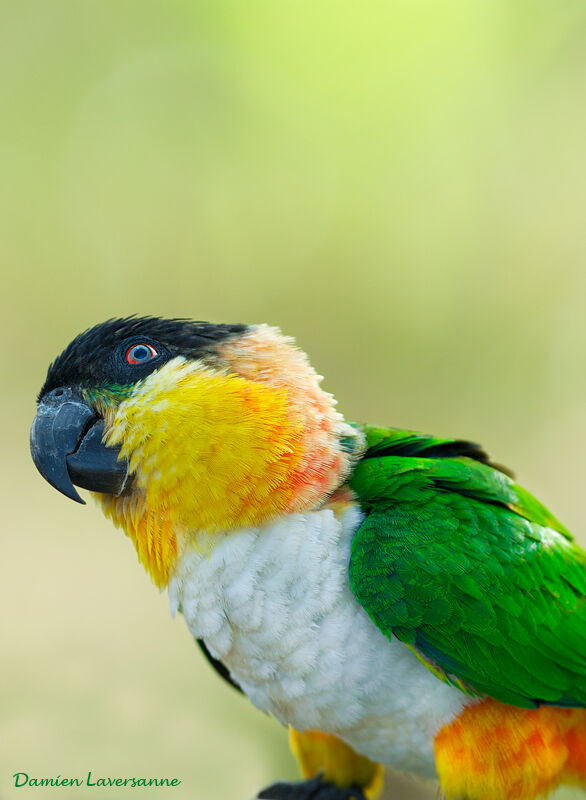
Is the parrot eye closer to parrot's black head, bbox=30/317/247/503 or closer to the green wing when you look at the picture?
parrot's black head, bbox=30/317/247/503

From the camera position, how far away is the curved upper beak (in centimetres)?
222

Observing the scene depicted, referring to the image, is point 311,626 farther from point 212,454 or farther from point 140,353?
point 140,353

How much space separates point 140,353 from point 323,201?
15.2 ft

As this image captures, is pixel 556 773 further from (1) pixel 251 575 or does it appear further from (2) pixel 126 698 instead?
(2) pixel 126 698

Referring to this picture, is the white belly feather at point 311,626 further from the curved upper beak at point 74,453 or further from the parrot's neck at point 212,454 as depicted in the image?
the curved upper beak at point 74,453

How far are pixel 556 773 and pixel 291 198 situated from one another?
17.6ft

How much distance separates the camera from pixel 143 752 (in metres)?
4.63

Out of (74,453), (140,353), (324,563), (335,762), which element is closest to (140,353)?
(140,353)

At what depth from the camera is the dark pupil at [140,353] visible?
91.1 inches

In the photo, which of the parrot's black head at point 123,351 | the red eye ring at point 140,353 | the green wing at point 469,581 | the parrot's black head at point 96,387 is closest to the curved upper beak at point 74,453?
the parrot's black head at point 96,387

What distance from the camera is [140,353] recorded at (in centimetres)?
232

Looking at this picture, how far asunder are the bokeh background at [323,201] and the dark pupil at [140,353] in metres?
3.70

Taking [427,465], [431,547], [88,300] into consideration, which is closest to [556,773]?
[431,547]
